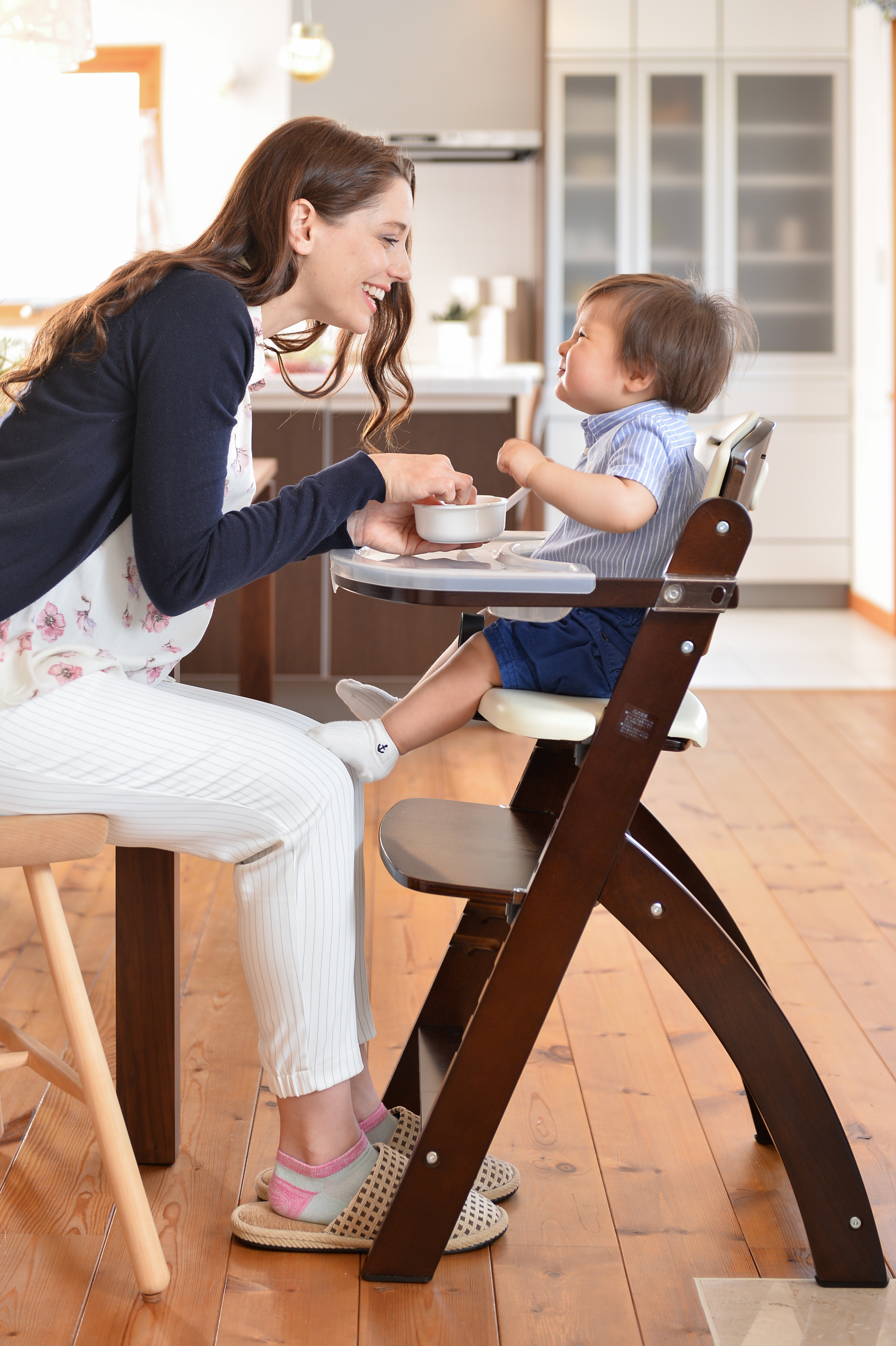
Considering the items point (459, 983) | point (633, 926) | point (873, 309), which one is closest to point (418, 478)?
point (633, 926)

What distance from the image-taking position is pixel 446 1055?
4.95 ft

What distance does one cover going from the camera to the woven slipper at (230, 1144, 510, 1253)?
1352mm

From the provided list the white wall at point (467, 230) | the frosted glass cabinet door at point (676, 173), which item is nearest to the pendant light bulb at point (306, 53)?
the white wall at point (467, 230)

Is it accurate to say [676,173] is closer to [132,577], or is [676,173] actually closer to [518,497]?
[518,497]

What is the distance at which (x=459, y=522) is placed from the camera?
4.25 ft

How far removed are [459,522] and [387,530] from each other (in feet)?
0.41

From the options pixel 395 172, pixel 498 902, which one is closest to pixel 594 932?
pixel 498 902

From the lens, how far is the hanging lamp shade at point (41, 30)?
2.09 meters

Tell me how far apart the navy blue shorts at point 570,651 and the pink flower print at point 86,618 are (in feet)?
1.46

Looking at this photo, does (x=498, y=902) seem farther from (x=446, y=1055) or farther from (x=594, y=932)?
(x=594, y=932)

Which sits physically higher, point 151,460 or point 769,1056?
point 151,460

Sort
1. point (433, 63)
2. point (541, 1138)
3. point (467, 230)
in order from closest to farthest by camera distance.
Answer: point (541, 1138), point (433, 63), point (467, 230)

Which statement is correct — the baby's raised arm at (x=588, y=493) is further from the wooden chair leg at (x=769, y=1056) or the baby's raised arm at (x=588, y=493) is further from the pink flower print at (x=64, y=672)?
the pink flower print at (x=64, y=672)

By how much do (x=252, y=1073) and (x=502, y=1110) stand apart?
2.01 feet
